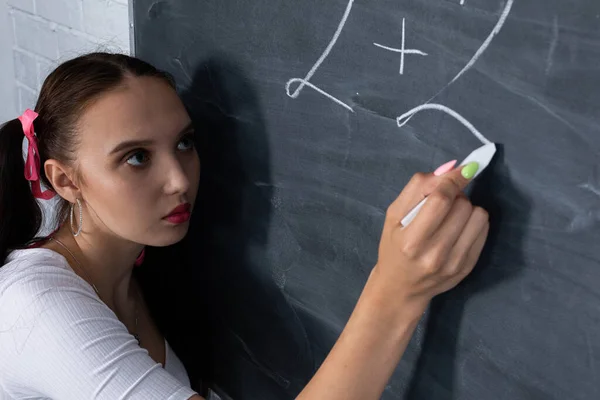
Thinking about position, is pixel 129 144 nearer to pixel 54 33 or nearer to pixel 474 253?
pixel 474 253

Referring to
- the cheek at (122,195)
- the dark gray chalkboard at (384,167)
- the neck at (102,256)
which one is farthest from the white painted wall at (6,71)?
the cheek at (122,195)

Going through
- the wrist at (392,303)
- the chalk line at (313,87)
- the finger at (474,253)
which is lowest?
the wrist at (392,303)

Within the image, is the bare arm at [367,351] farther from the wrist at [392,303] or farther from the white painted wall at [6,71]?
the white painted wall at [6,71]

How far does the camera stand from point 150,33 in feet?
4.36

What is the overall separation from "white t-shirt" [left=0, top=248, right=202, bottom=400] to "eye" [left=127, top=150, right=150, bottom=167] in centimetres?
20

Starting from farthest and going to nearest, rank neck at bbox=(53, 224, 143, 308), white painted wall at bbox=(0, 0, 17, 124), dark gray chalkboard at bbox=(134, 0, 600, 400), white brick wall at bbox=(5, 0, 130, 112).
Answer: white painted wall at bbox=(0, 0, 17, 124)
white brick wall at bbox=(5, 0, 130, 112)
neck at bbox=(53, 224, 143, 308)
dark gray chalkboard at bbox=(134, 0, 600, 400)

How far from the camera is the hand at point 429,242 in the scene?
2.61 ft

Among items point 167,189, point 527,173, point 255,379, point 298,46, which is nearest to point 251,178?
point 167,189

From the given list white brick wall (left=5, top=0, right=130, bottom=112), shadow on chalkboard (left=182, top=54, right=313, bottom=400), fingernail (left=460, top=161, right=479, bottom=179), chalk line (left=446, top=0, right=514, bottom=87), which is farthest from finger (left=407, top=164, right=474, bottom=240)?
white brick wall (left=5, top=0, right=130, bottom=112)

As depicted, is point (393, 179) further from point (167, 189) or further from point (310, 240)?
point (167, 189)

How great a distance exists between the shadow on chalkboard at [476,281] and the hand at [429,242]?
0.02 m

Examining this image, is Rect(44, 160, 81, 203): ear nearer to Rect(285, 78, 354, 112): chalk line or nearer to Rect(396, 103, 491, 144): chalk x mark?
Rect(285, 78, 354, 112): chalk line

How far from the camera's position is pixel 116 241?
1.27 metres

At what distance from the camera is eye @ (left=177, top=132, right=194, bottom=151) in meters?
1.19
